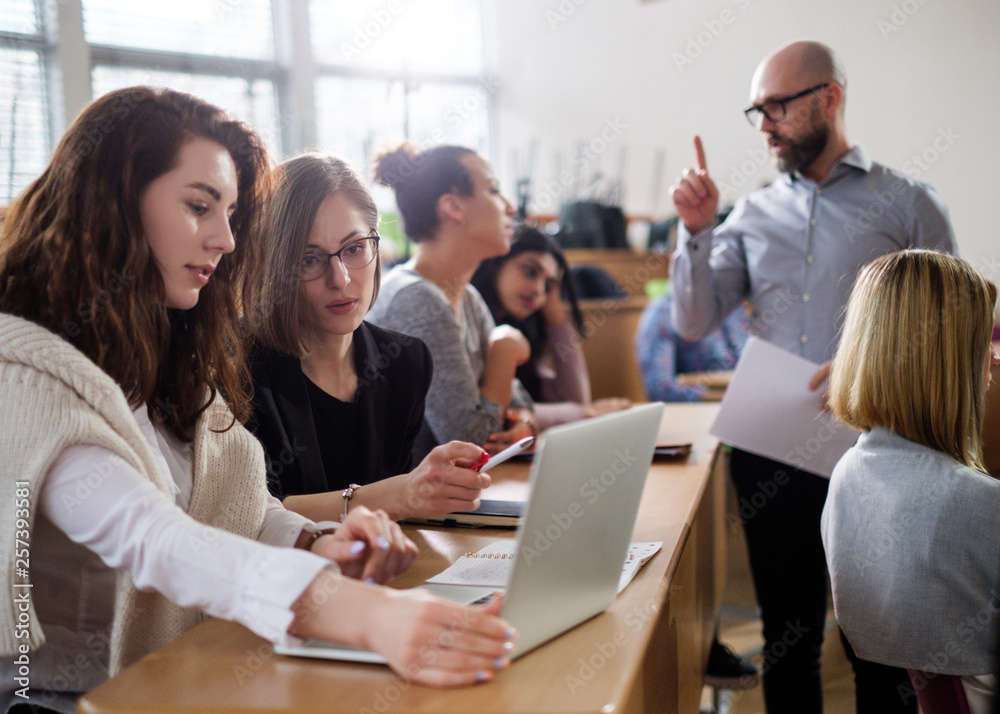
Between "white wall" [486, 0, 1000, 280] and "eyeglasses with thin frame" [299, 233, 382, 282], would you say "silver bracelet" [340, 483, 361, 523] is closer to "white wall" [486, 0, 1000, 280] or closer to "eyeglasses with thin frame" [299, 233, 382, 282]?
"eyeglasses with thin frame" [299, 233, 382, 282]

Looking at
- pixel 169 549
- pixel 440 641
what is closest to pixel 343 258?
pixel 169 549

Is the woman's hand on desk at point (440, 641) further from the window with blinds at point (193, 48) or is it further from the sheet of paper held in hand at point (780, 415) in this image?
the window with blinds at point (193, 48)

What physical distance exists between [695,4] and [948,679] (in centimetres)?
489

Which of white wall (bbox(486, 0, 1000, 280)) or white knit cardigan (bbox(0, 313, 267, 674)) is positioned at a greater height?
white wall (bbox(486, 0, 1000, 280))

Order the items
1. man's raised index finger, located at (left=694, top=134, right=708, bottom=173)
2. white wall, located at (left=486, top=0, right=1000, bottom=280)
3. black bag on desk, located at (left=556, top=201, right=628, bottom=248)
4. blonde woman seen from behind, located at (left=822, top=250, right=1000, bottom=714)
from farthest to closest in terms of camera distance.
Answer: black bag on desk, located at (left=556, top=201, right=628, bottom=248), white wall, located at (left=486, top=0, right=1000, bottom=280), man's raised index finger, located at (left=694, top=134, right=708, bottom=173), blonde woman seen from behind, located at (left=822, top=250, right=1000, bottom=714)

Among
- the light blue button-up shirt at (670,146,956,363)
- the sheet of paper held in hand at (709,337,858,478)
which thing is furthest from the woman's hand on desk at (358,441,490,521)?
the light blue button-up shirt at (670,146,956,363)

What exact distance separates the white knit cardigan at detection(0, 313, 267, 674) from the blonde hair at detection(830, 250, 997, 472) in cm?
102

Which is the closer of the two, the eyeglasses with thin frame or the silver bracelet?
the silver bracelet

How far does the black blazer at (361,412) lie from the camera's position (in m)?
1.35

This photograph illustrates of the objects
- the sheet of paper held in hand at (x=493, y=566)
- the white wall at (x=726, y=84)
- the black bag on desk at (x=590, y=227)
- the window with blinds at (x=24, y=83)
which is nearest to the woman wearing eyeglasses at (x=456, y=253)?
the sheet of paper held in hand at (x=493, y=566)

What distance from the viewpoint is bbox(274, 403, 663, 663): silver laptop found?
750mm

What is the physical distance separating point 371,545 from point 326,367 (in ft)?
1.93

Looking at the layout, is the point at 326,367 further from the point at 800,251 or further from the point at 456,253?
the point at 800,251

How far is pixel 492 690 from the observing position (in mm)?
758
